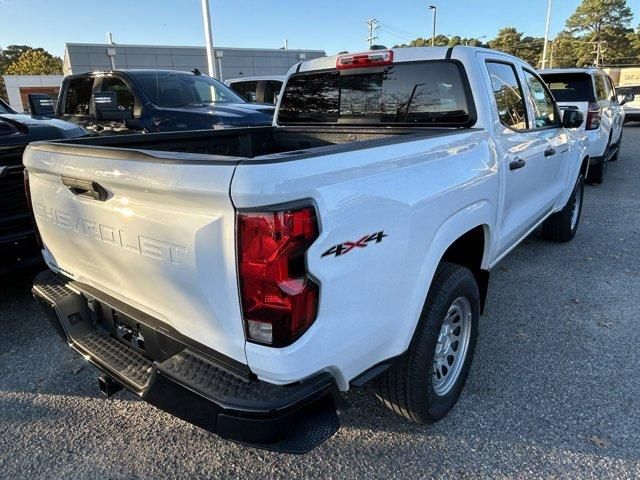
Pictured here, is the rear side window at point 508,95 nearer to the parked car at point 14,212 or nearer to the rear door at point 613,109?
the parked car at point 14,212

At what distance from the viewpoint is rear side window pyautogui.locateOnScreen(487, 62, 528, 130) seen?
3205 mm

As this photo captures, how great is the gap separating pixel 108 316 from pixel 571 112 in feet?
13.3

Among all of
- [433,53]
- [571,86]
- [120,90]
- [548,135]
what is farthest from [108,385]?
[571,86]

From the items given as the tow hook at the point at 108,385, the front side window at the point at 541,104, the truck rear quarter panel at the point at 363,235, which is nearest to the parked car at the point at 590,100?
the front side window at the point at 541,104

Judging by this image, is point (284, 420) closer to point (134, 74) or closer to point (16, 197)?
point (16, 197)

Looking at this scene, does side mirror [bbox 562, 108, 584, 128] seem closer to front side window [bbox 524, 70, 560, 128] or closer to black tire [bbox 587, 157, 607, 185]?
front side window [bbox 524, 70, 560, 128]

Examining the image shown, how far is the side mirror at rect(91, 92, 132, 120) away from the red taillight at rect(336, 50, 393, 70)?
3.04 meters

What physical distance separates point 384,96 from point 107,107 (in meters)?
3.58

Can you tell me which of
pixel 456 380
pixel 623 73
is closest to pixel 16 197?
pixel 456 380

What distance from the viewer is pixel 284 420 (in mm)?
1683

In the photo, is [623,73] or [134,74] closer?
[134,74]

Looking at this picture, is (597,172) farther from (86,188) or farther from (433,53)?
(86,188)

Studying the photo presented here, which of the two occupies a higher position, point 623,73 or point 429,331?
point 623,73

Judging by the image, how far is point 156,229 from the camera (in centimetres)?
178
